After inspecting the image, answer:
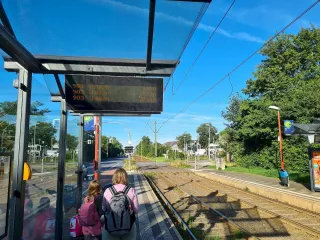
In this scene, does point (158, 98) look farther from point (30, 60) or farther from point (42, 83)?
point (30, 60)

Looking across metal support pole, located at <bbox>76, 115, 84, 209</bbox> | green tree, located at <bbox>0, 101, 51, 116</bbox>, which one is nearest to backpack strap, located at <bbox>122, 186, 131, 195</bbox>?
green tree, located at <bbox>0, 101, 51, 116</bbox>

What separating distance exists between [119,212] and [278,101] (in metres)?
29.8

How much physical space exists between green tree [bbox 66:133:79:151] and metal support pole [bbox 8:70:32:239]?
7.17 feet

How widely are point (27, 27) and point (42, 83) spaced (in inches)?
46.5

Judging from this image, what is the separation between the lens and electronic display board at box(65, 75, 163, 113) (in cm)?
521

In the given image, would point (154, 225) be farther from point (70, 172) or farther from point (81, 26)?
point (81, 26)

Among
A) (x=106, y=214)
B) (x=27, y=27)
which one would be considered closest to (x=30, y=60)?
(x=27, y=27)

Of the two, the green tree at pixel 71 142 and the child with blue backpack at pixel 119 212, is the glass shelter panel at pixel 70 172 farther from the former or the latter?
the child with blue backpack at pixel 119 212

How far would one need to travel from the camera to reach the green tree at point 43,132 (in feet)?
13.6

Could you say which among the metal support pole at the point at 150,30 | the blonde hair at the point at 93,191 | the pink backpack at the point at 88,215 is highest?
the metal support pole at the point at 150,30

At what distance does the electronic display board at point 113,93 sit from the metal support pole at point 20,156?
145cm

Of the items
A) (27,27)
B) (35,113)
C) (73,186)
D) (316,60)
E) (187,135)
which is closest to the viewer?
(27,27)

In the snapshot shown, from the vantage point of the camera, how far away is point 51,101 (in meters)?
5.19

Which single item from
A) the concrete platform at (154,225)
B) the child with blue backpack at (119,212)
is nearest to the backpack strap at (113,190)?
the child with blue backpack at (119,212)
